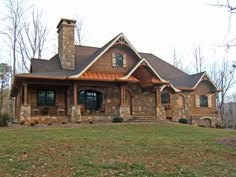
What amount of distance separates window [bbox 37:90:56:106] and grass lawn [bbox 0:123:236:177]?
8.77 m

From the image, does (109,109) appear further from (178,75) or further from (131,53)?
(178,75)

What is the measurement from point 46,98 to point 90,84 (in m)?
3.34

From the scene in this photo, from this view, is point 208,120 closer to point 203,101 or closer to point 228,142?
point 203,101

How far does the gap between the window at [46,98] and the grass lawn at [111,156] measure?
28.8 feet

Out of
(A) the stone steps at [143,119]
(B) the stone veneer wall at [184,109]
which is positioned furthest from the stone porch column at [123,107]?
(B) the stone veneer wall at [184,109]

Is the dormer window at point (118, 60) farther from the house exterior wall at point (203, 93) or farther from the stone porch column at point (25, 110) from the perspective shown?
the house exterior wall at point (203, 93)

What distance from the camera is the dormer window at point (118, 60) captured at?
2356cm

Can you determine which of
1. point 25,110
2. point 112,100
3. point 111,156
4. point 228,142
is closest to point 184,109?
point 112,100

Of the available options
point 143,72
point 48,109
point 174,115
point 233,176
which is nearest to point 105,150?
point 233,176

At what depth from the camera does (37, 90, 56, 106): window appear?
72.3ft

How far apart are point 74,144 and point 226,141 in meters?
7.21

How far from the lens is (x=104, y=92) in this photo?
901 inches

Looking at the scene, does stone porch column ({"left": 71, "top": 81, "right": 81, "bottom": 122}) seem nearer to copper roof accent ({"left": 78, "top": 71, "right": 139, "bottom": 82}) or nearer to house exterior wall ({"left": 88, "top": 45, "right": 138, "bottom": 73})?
copper roof accent ({"left": 78, "top": 71, "right": 139, "bottom": 82})

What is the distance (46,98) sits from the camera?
22.2m
